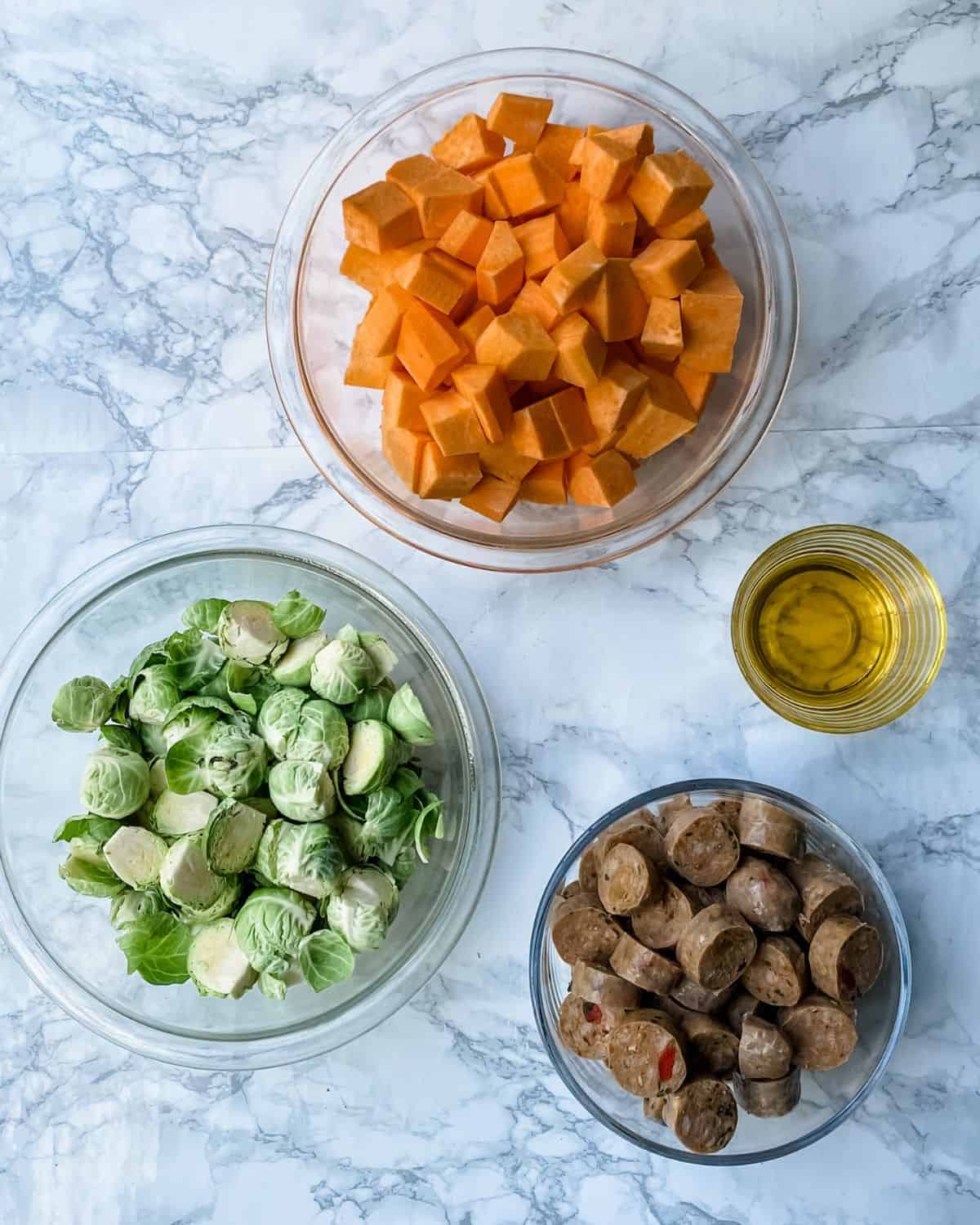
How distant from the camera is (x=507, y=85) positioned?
170 cm

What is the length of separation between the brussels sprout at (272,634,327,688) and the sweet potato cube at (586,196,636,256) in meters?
0.70

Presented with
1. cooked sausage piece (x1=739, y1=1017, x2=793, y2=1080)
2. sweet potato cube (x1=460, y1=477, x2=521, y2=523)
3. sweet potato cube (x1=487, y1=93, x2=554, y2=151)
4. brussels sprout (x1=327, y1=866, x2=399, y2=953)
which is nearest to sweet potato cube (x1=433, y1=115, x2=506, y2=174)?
sweet potato cube (x1=487, y1=93, x2=554, y2=151)

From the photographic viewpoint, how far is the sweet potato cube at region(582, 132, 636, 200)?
1452 mm

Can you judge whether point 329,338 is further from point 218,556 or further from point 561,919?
point 561,919

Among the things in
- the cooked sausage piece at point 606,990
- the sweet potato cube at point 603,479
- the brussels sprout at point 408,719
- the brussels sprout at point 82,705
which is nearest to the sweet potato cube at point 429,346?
the sweet potato cube at point 603,479

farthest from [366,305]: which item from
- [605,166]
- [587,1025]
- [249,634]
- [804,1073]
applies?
[804,1073]

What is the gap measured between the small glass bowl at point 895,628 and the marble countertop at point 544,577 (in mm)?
88

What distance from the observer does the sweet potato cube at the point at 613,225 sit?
1480mm

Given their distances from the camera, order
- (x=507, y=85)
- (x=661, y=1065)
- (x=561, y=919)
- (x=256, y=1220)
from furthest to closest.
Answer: (x=256, y=1220) < (x=507, y=85) < (x=561, y=919) < (x=661, y=1065)

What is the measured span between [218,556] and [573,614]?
0.59 meters

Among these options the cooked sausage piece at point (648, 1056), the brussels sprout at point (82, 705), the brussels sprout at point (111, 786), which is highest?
the brussels sprout at point (82, 705)

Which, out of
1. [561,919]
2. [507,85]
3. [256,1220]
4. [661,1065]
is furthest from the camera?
[256,1220]

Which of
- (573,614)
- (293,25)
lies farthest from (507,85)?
(573,614)

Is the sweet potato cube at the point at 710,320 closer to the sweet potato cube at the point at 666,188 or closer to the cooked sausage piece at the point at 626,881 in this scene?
the sweet potato cube at the point at 666,188
